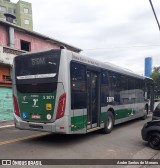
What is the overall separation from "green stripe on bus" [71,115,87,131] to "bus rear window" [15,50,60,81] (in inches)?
63.5

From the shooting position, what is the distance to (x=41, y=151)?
289 inches

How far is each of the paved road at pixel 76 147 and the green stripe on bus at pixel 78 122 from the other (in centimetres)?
64

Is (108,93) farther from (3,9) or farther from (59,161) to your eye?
(3,9)

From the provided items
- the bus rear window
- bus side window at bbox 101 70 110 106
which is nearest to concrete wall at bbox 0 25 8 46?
the bus rear window

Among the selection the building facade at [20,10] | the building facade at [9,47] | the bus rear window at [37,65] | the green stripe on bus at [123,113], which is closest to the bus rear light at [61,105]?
the bus rear window at [37,65]

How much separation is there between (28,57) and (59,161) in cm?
398

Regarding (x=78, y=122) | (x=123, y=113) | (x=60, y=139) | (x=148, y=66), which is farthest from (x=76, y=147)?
(x=148, y=66)

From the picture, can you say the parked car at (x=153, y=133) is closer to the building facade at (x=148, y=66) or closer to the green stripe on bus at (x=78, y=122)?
the green stripe on bus at (x=78, y=122)

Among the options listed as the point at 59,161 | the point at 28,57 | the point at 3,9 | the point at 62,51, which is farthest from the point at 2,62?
the point at 3,9

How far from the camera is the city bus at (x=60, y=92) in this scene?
777 cm

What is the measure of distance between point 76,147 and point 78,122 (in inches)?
33.0

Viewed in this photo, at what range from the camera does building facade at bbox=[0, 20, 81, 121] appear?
16.7 meters

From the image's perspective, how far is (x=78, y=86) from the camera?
8.35m

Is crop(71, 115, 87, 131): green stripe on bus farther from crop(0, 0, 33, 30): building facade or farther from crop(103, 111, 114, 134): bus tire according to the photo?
crop(0, 0, 33, 30): building facade
